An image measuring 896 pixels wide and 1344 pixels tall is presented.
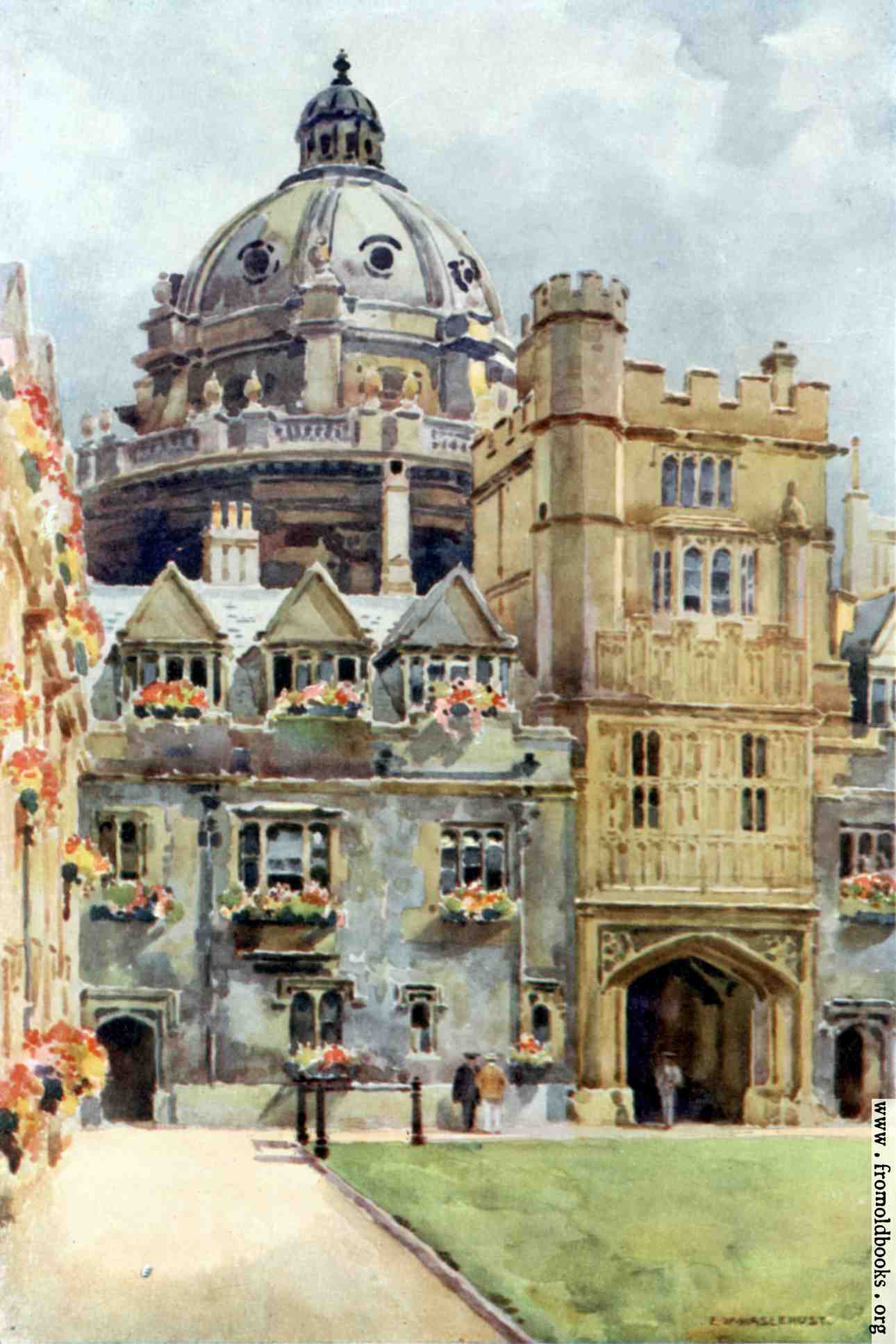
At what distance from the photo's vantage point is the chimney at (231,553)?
10.1m

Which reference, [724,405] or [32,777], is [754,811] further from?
[32,777]

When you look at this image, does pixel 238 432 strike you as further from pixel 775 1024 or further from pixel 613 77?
pixel 775 1024

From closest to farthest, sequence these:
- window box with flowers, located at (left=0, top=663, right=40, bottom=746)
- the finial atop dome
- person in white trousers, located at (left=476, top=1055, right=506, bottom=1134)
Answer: window box with flowers, located at (left=0, top=663, right=40, bottom=746), the finial atop dome, person in white trousers, located at (left=476, top=1055, right=506, bottom=1134)

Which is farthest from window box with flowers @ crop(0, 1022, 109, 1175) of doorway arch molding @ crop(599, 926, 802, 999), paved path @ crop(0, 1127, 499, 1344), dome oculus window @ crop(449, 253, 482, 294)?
→ dome oculus window @ crop(449, 253, 482, 294)

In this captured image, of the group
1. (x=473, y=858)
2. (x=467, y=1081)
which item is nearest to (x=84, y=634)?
(x=473, y=858)

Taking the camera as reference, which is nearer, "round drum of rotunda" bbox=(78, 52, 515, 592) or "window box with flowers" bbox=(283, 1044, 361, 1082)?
"window box with flowers" bbox=(283, 1044, 361, 1082)

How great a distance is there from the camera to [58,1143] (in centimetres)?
906

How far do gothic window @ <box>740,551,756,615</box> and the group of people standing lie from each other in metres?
2.67

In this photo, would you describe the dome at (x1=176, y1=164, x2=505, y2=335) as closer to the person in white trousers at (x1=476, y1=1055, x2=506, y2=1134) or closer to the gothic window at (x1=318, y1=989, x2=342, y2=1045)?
the gothic window at (x1=318, y1=989, x2=342, y2=1045)

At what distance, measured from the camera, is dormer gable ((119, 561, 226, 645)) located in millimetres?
9961

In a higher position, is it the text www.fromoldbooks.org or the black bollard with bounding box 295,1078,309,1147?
the black bollard with bounding box 295,1078,309,1147

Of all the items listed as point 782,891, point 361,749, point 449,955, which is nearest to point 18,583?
point 361,749

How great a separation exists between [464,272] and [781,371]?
195 cm

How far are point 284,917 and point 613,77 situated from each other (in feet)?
14.5
